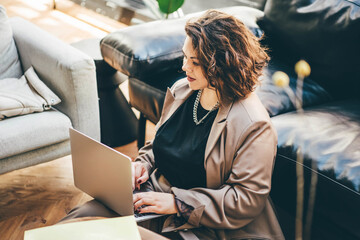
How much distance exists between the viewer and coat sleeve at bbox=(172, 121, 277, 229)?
94 centimetres

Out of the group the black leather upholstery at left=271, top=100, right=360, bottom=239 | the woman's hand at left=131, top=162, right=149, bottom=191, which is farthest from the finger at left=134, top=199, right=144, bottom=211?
the black leather upholstery at left=271, top=100, right=360, bottom=239

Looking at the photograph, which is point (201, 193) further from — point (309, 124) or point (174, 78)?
point (174, 78)

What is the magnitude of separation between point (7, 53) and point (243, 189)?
4.51ft

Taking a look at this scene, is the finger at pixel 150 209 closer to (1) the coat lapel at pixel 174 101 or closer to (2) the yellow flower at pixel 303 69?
(1) the coat lapel at pixel 174 101

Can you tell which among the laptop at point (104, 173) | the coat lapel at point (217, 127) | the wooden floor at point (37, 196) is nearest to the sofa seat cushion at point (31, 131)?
the wooden floor at point (37, 196)

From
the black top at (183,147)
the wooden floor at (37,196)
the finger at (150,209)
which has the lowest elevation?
the wooden floor at (37,196)

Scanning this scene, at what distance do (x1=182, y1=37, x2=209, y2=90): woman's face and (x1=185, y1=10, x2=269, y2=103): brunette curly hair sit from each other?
16 mm

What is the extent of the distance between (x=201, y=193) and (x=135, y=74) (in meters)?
0.75

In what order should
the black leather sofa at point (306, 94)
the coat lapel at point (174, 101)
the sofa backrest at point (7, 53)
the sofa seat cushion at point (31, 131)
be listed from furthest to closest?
1. the sofa backrest at point (7, 53)
2. the sofa seat cushion at point (31, 131)
3. the coat lapel at point (174, 101)
4. the black leather sofa at point (306, 94)

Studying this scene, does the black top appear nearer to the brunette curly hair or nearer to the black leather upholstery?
the brunette curly hair

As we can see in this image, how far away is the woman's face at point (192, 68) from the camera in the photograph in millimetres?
1020

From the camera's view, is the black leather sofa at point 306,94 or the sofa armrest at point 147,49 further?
the sofa armrest at point 147,49

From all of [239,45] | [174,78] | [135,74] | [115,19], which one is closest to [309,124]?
[239,45]

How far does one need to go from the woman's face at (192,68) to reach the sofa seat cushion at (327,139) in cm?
37
